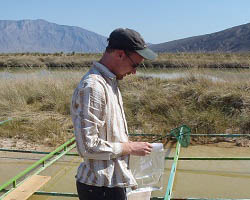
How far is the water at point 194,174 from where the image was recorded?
3.45 m

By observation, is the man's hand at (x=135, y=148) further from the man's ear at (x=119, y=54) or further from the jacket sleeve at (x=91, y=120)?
the man's ear at (x=119, y=54)

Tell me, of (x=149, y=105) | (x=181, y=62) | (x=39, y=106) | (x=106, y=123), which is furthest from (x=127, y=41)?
(x=181, y=62)

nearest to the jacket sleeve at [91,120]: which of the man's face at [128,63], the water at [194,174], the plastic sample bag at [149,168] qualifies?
the man's face at [128,63]

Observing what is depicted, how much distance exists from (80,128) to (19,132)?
4.83 meters

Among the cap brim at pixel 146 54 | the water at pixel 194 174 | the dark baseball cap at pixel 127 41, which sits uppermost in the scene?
the dark baseball cap at pixel 127 41

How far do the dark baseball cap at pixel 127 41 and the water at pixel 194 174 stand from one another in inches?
94.1

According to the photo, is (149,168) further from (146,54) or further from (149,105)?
(149,105)

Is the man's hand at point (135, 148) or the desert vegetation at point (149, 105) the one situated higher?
the man's hand at point (135, 148)

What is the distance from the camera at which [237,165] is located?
4.16 metres

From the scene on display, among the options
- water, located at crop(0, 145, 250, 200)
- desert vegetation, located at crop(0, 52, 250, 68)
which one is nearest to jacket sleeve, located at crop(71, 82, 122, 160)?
water, located at crop(0, 145, 250, 200)

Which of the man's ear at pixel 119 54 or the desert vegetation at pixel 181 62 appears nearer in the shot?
the man's ear at pixel 119 54

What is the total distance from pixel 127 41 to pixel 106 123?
0.36 meters

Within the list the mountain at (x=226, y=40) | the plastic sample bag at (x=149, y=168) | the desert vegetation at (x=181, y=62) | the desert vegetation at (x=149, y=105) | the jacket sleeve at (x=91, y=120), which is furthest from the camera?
the mountain at (x=226, y=40)

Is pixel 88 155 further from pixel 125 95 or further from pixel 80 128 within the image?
pixel 125 95
